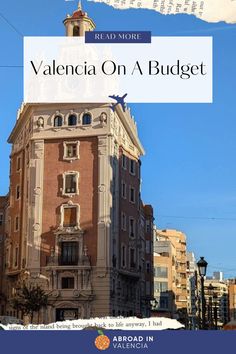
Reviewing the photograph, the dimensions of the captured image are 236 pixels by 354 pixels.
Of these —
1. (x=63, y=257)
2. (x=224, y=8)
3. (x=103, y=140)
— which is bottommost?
(x=63, y=257)

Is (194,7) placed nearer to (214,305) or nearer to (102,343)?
(102,343)

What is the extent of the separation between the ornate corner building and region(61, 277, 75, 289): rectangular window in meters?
0.02

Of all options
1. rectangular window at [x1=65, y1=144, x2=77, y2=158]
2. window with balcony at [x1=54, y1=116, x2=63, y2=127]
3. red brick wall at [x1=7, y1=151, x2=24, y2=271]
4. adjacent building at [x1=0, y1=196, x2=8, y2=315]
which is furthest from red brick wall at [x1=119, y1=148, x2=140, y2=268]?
adjacent building at [x1=0, y1=196, x2=8, y2=315]

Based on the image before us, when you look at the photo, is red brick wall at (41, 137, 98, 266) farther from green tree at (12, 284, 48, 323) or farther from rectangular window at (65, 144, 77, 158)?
green tree at (12, 284, 48, 323)

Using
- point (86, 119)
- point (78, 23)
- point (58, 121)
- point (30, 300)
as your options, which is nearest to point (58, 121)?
point (58, 121)

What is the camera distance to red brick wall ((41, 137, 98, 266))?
5.88 metres

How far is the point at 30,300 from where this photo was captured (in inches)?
215

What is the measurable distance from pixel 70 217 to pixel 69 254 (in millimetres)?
402

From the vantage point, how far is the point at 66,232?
6090 millimetres

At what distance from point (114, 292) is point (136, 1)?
110 inches

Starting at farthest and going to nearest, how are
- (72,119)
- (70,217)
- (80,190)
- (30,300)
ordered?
(80,190)
(70,217)
(72,119)
(30,300)

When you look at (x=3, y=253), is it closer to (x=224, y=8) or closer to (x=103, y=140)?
(x=103, y=140)

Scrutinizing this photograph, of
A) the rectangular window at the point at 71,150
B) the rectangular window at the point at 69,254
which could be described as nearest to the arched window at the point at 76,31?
the rectangular window at the point at 71,150

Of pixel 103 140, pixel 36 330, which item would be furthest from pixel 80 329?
pixel 103 140
